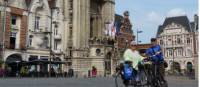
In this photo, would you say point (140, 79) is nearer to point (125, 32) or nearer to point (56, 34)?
point (56, 34)

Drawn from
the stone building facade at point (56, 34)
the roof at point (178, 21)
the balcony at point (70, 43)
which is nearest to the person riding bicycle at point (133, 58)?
the stone building facade at point (56, 34)

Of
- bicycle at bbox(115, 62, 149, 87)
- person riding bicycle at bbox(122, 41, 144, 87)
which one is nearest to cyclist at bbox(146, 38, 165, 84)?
person riding bicycle at bbox(122, 41, 144, 87)

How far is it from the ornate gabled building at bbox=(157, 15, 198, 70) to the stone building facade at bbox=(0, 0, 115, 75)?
150 ft

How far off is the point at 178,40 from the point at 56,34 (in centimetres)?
5543

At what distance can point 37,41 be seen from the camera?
5628 cm

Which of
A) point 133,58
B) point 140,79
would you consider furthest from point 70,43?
point 133,58

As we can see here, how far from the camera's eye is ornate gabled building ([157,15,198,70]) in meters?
106

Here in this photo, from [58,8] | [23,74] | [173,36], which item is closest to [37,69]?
[23,74]

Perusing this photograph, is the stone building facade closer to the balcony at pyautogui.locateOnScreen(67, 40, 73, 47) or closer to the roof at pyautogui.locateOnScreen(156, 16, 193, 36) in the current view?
the balcony at pyautogui.locateOnScreen(67, 40, 73, 47)

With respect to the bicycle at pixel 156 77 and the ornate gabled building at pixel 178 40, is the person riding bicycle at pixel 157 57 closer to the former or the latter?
the bicycle at pixel 156 77

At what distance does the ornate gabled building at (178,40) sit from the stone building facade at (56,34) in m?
45.6

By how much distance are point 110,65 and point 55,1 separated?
13.2 meters

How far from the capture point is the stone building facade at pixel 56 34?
5275 centimetres

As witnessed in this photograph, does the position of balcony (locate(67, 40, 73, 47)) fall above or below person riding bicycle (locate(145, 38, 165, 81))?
above
